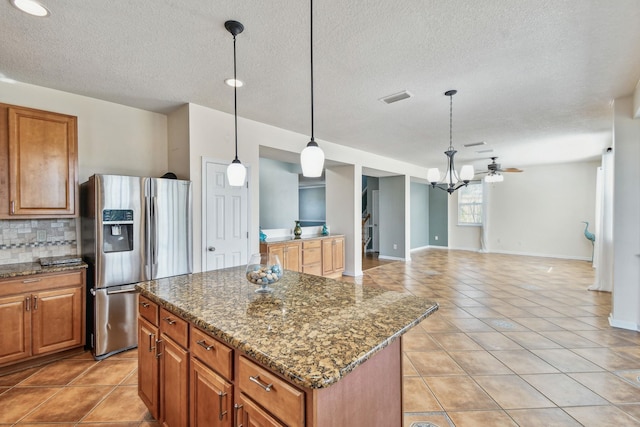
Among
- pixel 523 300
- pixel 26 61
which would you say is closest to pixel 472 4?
pixel 26 61

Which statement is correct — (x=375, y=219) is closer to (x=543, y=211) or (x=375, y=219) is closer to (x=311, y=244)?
(x=311, y=244)

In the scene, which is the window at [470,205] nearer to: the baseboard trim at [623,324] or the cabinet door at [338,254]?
the cabinet door at [338,254]

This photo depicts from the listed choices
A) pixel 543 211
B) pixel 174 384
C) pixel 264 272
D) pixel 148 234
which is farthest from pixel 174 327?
pixel 543 211

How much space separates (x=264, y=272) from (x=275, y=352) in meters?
0.74

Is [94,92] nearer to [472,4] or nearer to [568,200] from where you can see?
[472,4]

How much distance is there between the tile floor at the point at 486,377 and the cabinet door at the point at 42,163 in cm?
→ 145

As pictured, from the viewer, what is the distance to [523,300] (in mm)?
4477

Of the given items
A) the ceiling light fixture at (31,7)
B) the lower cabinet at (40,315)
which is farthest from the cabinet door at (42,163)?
the ceiling light fixture at (31,7)

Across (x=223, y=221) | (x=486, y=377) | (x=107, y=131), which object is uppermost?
(x=107, y=131)

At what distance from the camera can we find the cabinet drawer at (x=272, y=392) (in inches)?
38.1

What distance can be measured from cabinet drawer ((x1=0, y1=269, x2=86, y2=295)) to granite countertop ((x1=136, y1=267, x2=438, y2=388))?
1327 mm

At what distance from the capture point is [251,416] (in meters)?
1.15

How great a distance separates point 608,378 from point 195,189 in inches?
166

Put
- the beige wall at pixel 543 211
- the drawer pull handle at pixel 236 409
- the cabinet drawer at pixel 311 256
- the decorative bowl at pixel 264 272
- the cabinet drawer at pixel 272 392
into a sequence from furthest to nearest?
the beige wall at pixel 543 211, the cabinet drawer at pixel 311 256, the decorative bowl at pixel 264 272, the drawer pull handle at pixel 236 409, the cabinet drawer at pixel 272 392
